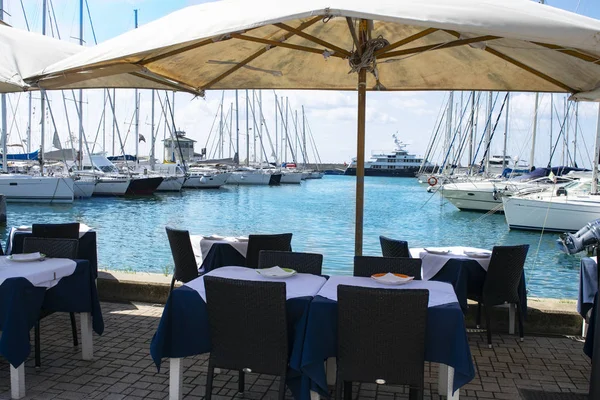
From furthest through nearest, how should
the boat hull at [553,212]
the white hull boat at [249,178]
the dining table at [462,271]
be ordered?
the white hull boat at [249,178] < the boat hull at [553,212] < the dining table at [462,271]

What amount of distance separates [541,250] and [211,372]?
15365 millimetres

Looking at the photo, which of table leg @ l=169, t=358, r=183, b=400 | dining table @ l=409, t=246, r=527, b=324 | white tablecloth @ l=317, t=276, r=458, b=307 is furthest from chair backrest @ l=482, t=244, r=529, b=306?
table leg @ l=169, t=358, r=183, b=400

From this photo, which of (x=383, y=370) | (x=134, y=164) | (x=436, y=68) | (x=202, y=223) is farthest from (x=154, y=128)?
(x=383, y=370)

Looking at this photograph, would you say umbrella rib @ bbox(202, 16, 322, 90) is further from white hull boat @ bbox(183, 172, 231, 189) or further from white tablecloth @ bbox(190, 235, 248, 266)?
white hull boat @ bbox(183, 172, 231, 189)

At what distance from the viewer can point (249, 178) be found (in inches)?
2114

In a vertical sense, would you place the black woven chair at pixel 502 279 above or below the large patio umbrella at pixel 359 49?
below

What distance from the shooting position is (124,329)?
4.71 metres

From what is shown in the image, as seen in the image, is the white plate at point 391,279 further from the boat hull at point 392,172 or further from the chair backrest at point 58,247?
the boat hull at point 392,172

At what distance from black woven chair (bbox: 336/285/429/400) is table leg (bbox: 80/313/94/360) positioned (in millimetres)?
2091

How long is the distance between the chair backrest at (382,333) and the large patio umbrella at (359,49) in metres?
1.32

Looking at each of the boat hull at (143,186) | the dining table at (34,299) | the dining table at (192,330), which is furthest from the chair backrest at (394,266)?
the boat hull at (143,186)

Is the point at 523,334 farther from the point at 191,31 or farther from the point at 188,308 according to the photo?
the point at 191,31

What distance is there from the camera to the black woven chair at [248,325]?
283 centimetres

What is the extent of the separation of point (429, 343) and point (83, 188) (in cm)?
3133
